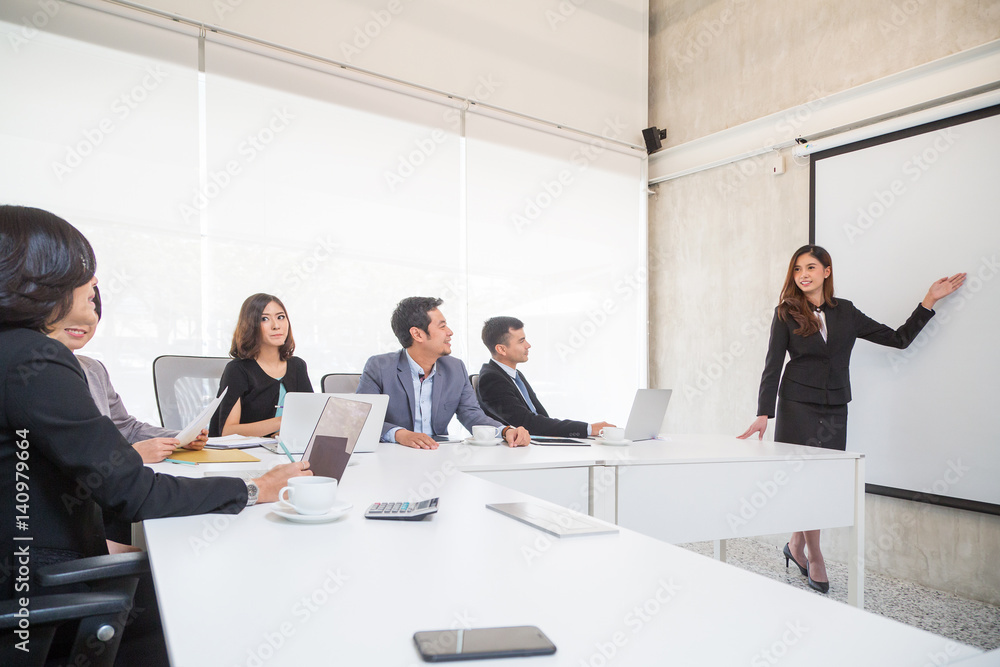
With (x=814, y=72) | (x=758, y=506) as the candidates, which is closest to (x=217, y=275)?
(x=758, y=506)

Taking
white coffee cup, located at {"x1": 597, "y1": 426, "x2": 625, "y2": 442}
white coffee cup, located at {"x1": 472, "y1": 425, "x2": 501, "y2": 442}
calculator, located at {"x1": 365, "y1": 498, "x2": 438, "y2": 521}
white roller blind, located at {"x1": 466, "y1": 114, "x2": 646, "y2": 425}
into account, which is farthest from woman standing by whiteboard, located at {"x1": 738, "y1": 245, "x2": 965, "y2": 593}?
calculator, located at {"x1": 365, "y1": 498, "x2": 438, "y2": 521}

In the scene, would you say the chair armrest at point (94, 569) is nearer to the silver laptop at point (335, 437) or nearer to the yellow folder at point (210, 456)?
the silver laptop at point (335, 437)

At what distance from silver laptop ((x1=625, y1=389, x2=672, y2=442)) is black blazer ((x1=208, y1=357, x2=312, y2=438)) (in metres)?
1.52

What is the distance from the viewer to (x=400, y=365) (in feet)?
9.22

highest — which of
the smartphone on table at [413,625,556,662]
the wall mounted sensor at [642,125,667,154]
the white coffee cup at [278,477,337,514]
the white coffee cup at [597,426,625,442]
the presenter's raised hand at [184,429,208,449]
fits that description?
the wall mounted sensor at [642,125,667,154]

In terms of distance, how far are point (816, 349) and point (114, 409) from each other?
10.1 ft

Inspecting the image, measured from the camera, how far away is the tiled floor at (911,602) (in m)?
2.85

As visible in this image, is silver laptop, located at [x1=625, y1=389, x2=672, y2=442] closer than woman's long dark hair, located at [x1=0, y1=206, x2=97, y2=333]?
No

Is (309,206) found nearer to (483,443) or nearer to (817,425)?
(483,443)

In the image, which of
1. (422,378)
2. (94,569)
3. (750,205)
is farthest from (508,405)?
(750,205)

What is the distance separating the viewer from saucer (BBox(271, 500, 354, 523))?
1.18 metres

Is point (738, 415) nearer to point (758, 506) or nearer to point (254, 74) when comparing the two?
point (758, 506)

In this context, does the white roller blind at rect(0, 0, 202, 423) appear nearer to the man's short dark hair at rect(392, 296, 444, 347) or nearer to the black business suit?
the man's short dark hair at rect(392, 296, 444, 347)

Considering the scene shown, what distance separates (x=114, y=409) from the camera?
239cm
